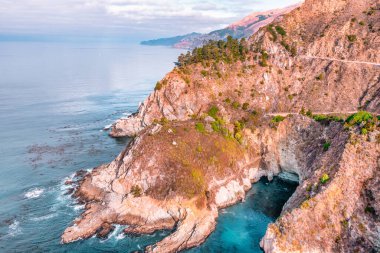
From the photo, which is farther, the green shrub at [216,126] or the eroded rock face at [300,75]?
the eroded rock face at [300,75]

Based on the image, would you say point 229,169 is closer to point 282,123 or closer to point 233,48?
point 282,123

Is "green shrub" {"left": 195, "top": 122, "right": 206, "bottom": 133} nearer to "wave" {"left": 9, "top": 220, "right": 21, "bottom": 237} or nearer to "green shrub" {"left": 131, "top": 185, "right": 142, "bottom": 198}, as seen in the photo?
"green shrub" {"left": 131, "top": 185, "right": 142, "bottom": 198}

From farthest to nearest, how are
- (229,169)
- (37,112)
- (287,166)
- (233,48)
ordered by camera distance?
(37,112) < (233,48) < (287,166) < (229,169)

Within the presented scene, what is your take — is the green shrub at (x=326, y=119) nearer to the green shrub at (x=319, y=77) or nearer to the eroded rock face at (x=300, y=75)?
the eroded rock face at (x=300, y=75)

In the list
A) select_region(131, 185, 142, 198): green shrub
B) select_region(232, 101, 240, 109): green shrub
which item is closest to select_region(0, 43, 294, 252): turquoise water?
select_region(131, 185, 142, 198): green shrub

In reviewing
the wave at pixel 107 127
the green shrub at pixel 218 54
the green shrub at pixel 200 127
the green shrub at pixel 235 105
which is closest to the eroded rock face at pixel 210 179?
the green shrub at pixel 200 127

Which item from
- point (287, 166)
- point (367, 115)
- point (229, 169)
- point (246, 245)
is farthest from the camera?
point (287, 166)

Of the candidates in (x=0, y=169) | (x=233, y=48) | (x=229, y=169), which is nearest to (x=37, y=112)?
(x=0, y=169)

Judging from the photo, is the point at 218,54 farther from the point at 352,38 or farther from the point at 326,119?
the point at 352,38
